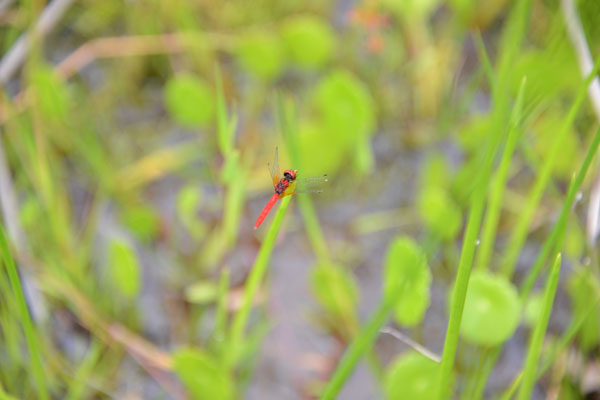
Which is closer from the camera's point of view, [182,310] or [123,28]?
[182,310]

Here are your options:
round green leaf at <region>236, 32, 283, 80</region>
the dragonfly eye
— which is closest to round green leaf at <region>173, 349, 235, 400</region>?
the dragonfly eye

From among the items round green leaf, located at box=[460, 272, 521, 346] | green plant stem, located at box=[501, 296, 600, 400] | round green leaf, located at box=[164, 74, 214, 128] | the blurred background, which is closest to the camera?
green plant stem, located at box=[501, 296, 600, 400]

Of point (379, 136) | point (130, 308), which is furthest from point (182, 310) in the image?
point (379, 136)

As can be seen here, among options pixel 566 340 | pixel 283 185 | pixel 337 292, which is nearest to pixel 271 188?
pixel 337 292

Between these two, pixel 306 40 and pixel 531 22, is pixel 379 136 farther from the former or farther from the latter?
pixel 531 22

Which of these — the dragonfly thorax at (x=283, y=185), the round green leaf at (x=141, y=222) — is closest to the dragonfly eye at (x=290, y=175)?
the dragonfly thorax at (x=283, y=185)

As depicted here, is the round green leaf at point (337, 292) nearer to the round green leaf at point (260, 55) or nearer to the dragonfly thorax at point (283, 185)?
the dragonfly thorax at point (283, 185)

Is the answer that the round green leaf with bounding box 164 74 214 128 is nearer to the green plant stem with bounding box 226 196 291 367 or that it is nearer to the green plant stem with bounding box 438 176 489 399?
the green plant stem with bounding box 226 196 291 367
